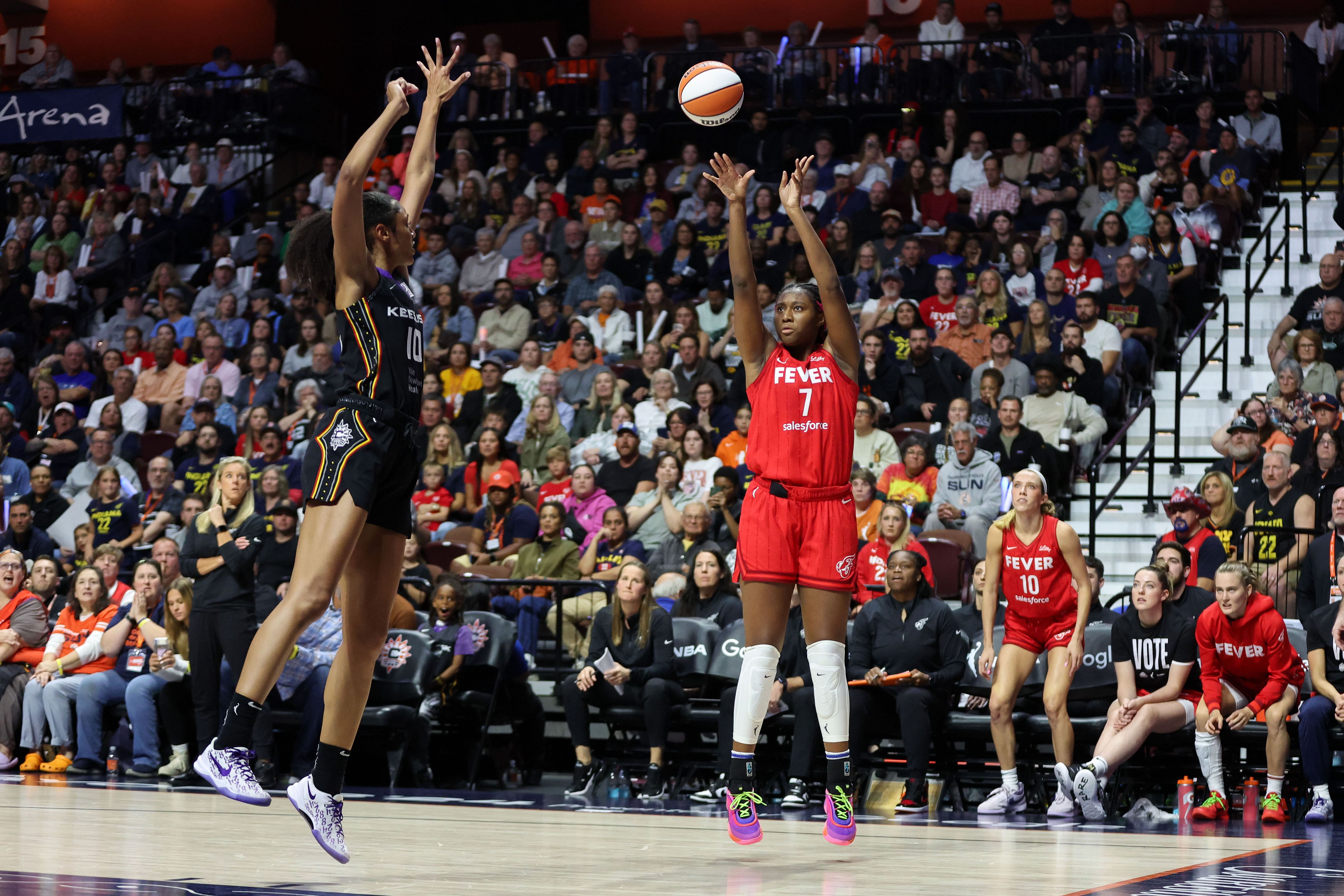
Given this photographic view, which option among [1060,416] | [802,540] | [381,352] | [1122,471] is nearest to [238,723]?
[381,352]

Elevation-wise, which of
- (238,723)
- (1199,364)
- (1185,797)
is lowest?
(1185,797)

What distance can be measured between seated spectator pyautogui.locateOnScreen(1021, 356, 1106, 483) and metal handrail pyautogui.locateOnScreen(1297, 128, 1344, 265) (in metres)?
2.97

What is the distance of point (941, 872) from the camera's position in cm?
485

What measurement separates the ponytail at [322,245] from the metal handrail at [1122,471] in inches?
256

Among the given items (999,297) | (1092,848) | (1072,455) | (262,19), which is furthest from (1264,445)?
(262,19)

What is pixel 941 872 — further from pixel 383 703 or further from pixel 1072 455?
pixel 1072 455

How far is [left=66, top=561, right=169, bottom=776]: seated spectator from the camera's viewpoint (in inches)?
381

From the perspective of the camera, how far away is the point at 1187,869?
4.98 metres

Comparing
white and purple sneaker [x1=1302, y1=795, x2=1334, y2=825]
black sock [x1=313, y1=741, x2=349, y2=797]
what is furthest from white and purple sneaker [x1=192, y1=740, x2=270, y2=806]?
white and purple sneaker [x1=1302, y1=795, x2=1334, y2=825]

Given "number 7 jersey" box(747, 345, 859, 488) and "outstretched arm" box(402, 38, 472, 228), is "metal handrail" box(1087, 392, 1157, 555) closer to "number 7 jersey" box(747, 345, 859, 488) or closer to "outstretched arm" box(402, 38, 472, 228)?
"number 7 jersey" box(747, 345, 859, 488)

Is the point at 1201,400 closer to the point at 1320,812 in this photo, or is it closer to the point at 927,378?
the point at 927,378

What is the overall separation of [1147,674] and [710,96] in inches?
157

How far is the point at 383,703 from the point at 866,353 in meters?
4.96

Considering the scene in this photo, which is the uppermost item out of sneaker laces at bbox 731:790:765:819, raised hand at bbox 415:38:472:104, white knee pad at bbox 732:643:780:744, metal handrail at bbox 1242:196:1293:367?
metal handrail at bbox 1242:196:1293:367
